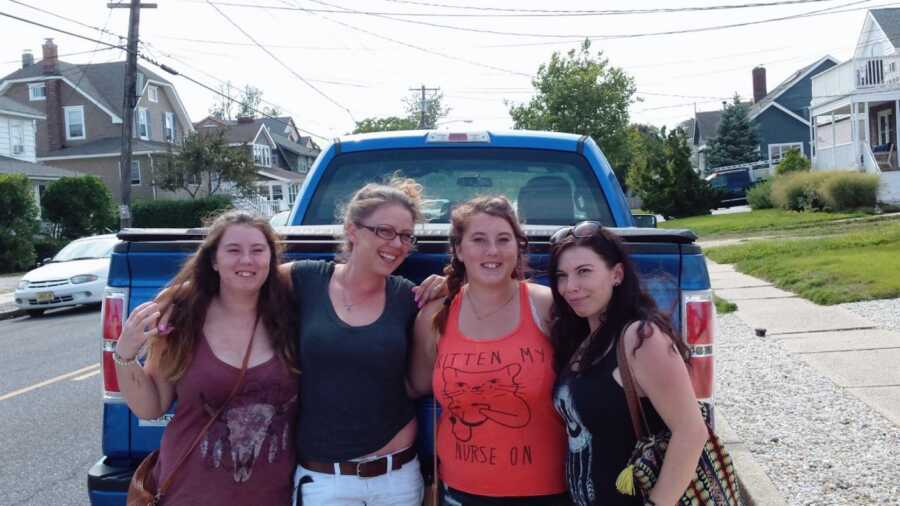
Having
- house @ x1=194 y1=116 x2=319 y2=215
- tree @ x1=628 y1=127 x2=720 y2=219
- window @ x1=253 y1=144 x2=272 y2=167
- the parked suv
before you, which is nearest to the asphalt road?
tree @ x1=628 y1=127 x2=720 y2=219

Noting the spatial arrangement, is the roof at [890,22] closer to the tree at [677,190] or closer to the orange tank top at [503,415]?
the tree at [677,190]

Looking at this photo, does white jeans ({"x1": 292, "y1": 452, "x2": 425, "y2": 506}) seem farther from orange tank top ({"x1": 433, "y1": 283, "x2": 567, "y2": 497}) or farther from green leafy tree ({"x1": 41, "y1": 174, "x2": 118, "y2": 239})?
green leafy tree ({"x1": 41, "y1": 174, "x2": 118, "y2": 239})

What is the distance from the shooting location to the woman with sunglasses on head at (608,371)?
243cm

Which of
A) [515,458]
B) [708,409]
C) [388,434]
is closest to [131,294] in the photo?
[388,434]

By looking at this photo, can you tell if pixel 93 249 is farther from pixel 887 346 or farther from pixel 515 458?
pixel 515 458

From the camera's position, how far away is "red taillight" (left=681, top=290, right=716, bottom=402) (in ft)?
9.86

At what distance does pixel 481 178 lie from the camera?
505 cm

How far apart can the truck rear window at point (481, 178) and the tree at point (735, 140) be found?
51538 millimetres

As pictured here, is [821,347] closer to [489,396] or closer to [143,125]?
[489,396]

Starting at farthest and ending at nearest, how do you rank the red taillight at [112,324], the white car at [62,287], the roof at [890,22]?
the roof at [890,22]
the white car at [62,287]
the red taillight at [112,324]

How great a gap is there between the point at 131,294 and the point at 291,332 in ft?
2.42

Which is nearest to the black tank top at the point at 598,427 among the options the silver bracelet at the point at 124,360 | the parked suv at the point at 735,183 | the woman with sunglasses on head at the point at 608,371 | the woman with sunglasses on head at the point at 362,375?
the woman with sunglasses on head at the point at 608,371

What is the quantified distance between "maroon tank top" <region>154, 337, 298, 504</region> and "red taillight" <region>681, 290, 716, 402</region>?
4.39ft

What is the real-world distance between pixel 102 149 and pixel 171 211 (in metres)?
7.03
